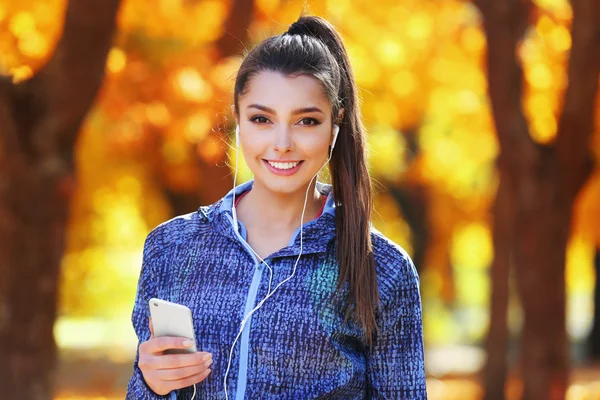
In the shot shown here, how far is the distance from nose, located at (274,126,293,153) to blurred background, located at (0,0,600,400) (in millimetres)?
413

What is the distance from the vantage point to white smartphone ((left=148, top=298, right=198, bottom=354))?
208 centimetres

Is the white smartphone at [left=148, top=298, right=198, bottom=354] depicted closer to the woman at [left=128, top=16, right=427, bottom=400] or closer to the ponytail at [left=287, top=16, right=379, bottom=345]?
the woman at [left=128, top=16, right=427, bottom=400]

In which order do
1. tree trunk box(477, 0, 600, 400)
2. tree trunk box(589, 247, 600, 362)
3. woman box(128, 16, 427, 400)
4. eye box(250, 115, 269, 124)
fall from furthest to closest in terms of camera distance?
tree trunk box(589, 247, 600, 362) < tree trunk box(477, 0, 600, 400) < eye box(250, 115, 269, 124) < woman box(128, 16, 427, 400)

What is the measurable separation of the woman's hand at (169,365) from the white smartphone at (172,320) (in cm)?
2

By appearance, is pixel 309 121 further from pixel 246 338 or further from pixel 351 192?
pixel 246 338

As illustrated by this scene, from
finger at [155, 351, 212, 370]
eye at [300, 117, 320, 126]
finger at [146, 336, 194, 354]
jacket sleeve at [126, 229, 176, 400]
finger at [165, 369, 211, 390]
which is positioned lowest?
finger at [165, 369, 211, 390]

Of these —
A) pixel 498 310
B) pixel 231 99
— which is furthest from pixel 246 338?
pixel 498 310

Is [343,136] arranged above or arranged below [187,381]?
above

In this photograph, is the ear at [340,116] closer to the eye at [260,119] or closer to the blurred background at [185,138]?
the eye at [260,119]

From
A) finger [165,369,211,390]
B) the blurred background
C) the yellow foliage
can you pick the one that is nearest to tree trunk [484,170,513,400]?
the blurred background

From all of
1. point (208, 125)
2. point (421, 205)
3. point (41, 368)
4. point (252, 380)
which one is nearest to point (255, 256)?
point (252, 380)

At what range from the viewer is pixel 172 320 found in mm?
2105

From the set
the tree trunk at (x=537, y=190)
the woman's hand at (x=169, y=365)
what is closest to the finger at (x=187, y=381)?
the woman's hand at (x=169, y=365)

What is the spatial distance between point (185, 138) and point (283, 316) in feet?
26.5
